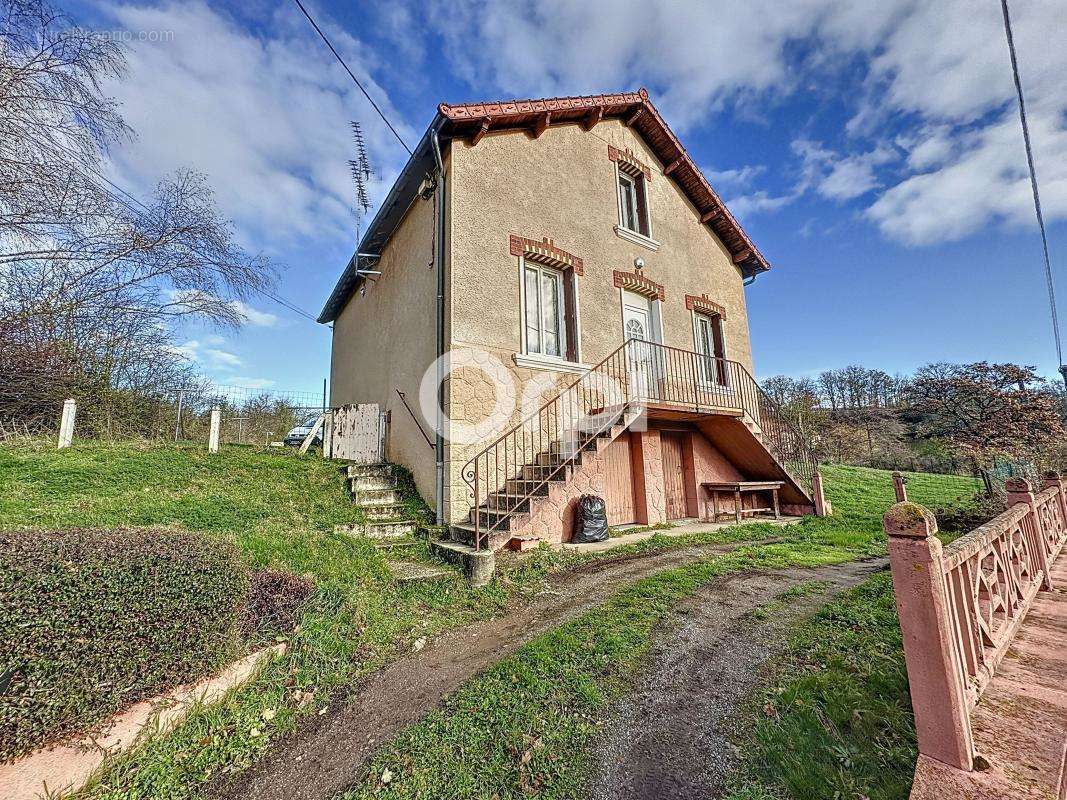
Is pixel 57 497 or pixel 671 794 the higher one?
pixel 57 497

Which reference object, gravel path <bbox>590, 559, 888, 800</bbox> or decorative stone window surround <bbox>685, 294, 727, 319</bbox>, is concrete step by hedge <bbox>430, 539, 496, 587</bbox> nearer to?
gravel path <bbox>590, 559, 888, 800</bbox>

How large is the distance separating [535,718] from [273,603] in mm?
2055

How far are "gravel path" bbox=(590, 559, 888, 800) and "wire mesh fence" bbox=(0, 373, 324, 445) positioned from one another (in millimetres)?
9162

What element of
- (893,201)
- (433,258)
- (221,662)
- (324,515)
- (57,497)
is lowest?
(221,662)

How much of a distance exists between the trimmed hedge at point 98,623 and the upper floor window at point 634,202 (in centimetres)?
915

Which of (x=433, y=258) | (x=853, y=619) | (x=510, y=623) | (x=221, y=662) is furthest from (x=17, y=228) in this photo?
(x=853, y=619)

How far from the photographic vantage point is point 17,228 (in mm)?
4781

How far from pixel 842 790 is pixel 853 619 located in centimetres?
219

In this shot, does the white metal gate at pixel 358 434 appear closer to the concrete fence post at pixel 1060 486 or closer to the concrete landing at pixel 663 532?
the concrete landing at pixel 663 532

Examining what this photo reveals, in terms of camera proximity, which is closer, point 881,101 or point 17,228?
point 17,228

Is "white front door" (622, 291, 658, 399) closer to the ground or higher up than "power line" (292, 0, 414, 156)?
closer to the ground

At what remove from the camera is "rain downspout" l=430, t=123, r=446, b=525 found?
19.4 ft

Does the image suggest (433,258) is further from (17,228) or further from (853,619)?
(853,619)

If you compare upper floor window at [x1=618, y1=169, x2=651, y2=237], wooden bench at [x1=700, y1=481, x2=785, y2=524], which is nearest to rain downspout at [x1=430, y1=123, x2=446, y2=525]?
upper floor window at [x1=618, y1=169, x2=651, y2=237]
